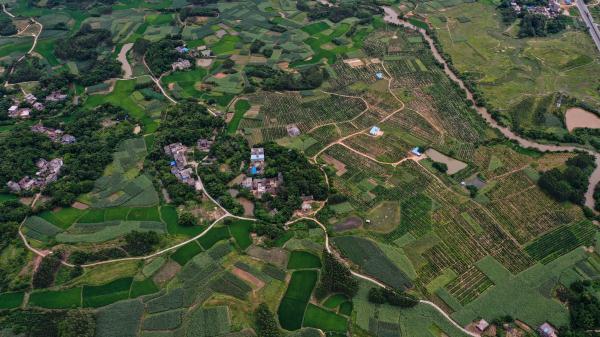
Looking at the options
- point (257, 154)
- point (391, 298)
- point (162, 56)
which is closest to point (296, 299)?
point (391, 298)

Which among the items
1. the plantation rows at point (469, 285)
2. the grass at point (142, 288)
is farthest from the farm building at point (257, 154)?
the plantation rows at point (469, 285)

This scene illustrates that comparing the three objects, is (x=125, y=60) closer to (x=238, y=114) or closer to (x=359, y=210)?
(x=238, y=114)

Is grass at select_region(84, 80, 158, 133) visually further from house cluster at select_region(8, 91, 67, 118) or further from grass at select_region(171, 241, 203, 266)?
grass at select_region(171, 241, 203, 266)

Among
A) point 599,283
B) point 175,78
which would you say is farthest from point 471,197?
point 175,78

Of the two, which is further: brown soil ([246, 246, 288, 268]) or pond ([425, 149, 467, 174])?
pond ([425, 149, 467, 174])

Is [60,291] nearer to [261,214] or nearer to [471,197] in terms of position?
[261,214]

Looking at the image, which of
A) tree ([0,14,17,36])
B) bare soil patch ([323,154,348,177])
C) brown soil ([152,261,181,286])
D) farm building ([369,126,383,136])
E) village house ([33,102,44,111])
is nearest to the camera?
brown soil ([152,261,181,286])

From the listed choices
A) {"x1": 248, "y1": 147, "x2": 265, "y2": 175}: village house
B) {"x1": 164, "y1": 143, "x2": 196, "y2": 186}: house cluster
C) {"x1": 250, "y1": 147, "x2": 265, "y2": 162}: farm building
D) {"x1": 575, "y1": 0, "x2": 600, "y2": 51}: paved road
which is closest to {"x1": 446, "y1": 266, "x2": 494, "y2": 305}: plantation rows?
{"x1": 248, "y1": 147, "x2": 265, "y2": 175}: village house
